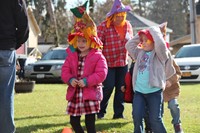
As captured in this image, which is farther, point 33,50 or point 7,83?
point 33,50

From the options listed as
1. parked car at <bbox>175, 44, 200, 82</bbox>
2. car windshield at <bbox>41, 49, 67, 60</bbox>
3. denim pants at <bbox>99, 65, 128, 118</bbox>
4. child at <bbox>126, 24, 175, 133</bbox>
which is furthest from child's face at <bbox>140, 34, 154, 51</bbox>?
car windshield at <bbox>41, 49, 67, 60</bbox>

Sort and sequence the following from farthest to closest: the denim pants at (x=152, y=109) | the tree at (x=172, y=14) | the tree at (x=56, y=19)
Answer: the tree at (x=172, y=14) → the tree at (x=56, y=19) → the denim pants at (x=152, y=109)

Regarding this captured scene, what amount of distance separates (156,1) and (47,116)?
78056 millimetres

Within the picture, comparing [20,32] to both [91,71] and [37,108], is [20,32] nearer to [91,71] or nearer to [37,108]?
[91,71]

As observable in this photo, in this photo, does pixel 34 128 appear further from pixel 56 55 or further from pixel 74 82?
pixel 56 55

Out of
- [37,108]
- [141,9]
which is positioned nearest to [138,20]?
[141,9]

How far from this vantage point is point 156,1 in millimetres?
84375

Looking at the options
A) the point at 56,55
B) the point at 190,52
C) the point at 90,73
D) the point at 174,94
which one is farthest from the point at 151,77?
the point at 56,55

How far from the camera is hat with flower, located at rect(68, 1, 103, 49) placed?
227 inches

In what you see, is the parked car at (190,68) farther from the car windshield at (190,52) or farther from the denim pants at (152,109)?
the denim pants at (152,109)

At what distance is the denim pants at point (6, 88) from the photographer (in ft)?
15.1

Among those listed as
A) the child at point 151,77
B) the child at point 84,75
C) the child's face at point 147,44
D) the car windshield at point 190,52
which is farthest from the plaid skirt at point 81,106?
the car windshield at point 190,52

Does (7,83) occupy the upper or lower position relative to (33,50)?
upper

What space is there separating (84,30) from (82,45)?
211 mm
